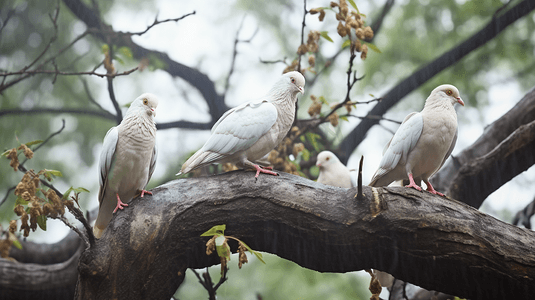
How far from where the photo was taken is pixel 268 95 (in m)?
2.55

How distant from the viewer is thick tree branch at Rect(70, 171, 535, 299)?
1928mm

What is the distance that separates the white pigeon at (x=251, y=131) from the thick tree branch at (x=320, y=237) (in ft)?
0.61

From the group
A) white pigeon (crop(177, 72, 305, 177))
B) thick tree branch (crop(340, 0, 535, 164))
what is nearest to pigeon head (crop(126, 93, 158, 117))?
white pigeon (crop(177, 72, 305, 177))

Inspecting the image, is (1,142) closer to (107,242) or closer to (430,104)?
(107,242)

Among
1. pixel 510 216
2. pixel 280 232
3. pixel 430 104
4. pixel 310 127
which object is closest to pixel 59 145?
pixel 310 127

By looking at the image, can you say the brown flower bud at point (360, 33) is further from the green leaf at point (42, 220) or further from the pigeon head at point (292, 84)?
the green leaf at point (42, 220)

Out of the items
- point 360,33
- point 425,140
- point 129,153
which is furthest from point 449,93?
point 129,153

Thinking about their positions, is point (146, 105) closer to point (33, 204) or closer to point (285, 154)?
point (33, 204)

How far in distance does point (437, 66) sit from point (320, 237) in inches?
151

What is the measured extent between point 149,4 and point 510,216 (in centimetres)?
617

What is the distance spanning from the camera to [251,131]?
7.38 feet

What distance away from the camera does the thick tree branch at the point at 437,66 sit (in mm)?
4828

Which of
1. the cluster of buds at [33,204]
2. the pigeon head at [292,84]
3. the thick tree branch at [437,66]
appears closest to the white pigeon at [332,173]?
the thick tree branch at [437,66]

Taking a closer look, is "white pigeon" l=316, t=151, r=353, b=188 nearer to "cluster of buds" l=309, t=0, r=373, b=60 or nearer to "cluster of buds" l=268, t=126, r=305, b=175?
"cluster of buds" l=268, t=126, r=305, b=175
